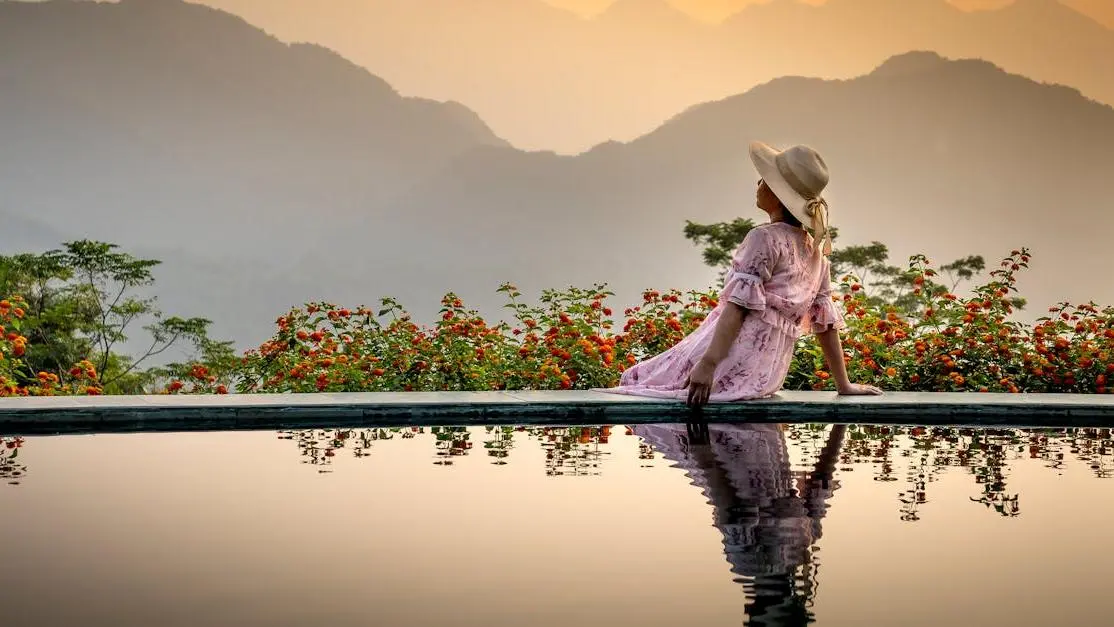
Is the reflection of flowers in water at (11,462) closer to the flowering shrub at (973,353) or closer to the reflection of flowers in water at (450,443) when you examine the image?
the reflection of flowers in water at (450,443)

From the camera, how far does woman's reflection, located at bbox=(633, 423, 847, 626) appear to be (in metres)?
2.24

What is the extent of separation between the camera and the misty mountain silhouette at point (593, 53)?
3281 centimetres

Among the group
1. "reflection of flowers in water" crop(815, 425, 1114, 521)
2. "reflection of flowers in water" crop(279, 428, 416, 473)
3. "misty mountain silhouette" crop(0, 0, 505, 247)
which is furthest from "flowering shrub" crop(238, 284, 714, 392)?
"misty mountain silhouette" crop(0, 0, 505, 247)

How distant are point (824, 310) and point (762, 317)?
34 cm

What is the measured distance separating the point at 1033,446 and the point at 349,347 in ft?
14.7

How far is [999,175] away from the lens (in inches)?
1296

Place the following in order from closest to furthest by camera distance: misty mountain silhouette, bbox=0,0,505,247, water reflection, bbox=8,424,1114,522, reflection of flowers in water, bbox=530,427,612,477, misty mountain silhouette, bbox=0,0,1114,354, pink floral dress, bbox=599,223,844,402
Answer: water reflection, bbox=8,424,1114,522
reflection of flowers in water, bbox=530,427,612,477
pink floral dress, bbox=599,223,844,402
misty mountain silhouette, bbox=0,0,1114,354
misty mountain silhouette, bbox=0,0,505,247

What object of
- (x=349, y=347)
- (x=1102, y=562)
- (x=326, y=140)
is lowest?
(x=1102, y=562)

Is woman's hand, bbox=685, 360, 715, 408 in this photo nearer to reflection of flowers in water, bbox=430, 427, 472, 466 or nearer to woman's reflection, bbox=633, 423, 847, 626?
woman's reflection, bbox=633, 423, 847, 626

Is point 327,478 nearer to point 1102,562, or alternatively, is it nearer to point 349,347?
point 1102,562

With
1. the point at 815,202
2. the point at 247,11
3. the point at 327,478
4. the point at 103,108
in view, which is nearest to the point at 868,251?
the point at 815,202

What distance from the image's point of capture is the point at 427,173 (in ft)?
120

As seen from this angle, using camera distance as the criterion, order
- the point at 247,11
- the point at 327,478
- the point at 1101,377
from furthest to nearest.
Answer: the point at 247,11 < the point at 1101,377 < the point at 327,478

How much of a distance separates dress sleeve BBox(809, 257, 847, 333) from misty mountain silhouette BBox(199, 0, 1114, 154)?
2798 centimetres
